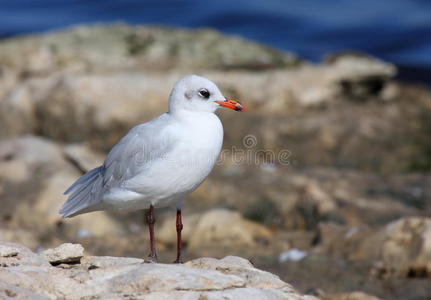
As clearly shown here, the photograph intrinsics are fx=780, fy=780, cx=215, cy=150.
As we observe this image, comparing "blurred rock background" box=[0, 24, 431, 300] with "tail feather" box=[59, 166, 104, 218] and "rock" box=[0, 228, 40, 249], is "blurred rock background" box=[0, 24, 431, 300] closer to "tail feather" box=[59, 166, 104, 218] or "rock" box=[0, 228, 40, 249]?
"rock" box=[0, 228, 40, 249]

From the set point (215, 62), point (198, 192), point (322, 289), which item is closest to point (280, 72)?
point (215, 62)

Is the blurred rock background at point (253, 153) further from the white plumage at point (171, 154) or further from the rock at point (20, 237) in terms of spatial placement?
the white plumage at point (171, 154)

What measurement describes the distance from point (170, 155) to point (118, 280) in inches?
54.1

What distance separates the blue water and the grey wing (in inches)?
606

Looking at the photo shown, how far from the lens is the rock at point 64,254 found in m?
4.69

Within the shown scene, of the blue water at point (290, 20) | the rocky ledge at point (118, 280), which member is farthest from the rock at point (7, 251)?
the blue water at point (290, 20)

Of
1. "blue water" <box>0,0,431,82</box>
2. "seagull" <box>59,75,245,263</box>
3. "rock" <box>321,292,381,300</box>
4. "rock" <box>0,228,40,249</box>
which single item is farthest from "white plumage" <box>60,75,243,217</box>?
"blue water" <box>0,0,431,82</box>

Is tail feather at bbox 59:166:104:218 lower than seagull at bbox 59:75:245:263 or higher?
lower

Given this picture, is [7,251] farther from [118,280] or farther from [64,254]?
[118,280]

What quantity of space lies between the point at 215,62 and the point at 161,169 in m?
8.08

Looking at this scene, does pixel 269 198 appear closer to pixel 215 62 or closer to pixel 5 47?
pixel 215 62

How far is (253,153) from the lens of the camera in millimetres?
10820

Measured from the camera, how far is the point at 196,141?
5441mm

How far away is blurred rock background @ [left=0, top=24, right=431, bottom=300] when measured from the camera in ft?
24.5
